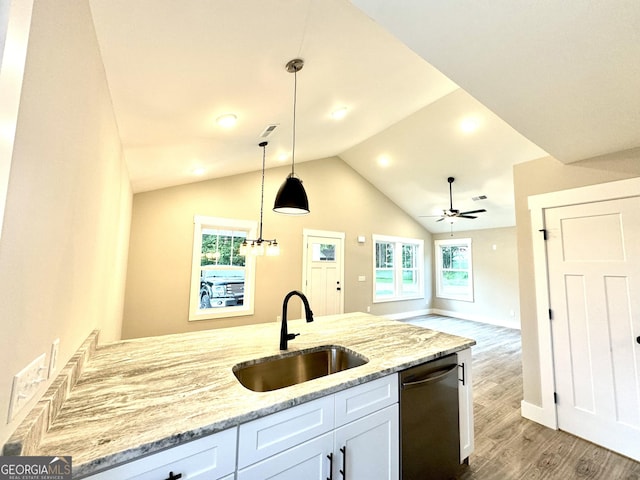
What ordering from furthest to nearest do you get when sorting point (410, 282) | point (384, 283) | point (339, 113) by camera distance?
1. point (410, 282)
2. point (384, 283)
3. point (339, 113)

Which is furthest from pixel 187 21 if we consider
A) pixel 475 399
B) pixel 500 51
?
pixel 475 399

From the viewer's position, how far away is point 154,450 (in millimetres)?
804

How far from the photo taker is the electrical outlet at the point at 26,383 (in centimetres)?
69

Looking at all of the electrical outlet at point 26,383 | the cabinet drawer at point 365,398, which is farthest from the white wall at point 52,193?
the cabinet drawer at point 365,398

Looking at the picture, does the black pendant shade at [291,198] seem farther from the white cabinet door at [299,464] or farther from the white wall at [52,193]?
the white cabinet door at [299,464]

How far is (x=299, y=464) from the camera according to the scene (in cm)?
111

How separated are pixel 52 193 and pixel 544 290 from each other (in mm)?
3539

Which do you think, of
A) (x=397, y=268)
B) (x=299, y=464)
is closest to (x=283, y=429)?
(x=299, y=464)

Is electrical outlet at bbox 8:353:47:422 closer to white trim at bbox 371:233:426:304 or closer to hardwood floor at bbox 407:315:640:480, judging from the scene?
hardwood floor at bbox 407:315:640:480

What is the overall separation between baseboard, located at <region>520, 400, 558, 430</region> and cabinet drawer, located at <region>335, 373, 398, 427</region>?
213 cm

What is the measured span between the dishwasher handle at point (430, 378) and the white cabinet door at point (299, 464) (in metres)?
0.55

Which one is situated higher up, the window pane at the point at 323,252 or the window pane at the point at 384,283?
the window pane at the point at 323,252

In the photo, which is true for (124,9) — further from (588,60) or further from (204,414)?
(588,60)

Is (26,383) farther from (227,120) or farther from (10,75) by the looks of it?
(227,120)
